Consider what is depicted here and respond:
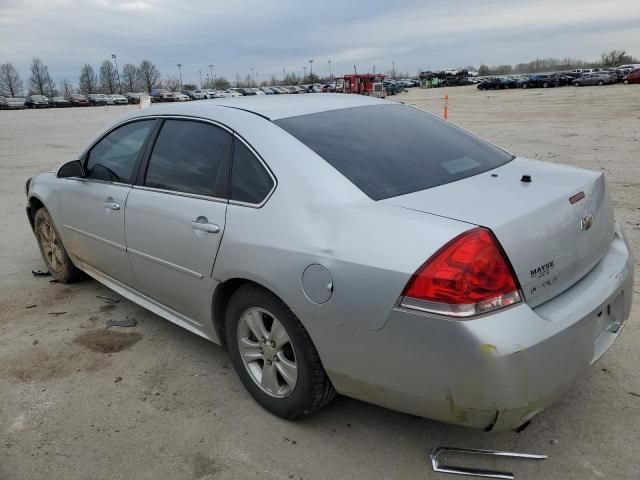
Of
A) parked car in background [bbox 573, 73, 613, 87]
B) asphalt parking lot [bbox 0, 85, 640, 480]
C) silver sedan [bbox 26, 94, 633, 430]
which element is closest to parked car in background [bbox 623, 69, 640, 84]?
parked car in background [bbox 573, 73, 613, 87]

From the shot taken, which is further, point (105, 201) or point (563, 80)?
point (563, 80)

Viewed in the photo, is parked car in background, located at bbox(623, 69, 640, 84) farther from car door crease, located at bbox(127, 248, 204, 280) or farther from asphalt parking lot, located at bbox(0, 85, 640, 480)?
car door crease, located at bbox(127, 248, 204, 280)

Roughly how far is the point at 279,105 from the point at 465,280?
174cm

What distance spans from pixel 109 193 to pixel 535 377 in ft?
9.63

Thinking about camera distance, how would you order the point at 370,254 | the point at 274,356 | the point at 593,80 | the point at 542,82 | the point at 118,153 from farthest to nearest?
the point at 542,82, the point at 593,80, the point at 118,153, the point at 274,356, the point at 370,254

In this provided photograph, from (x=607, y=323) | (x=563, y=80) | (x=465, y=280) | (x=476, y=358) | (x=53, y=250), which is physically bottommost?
(x=53, y=250)

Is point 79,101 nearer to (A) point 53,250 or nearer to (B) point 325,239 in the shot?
(A) point 53,250

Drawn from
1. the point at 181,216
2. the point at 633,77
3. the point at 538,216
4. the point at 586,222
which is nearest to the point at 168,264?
the point at 181,216

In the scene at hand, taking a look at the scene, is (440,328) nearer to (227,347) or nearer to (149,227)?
(227,347)

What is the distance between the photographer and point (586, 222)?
2436 millimetres

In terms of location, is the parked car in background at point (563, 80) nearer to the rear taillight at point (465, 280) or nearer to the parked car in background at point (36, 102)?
the parked car in background at point (36, 102)

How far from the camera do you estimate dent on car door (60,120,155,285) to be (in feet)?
11.8

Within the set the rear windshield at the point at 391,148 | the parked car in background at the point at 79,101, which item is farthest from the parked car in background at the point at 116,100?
the rear windshield at the point at 391,148

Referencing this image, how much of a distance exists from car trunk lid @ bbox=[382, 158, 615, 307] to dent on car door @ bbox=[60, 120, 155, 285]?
203 cm
